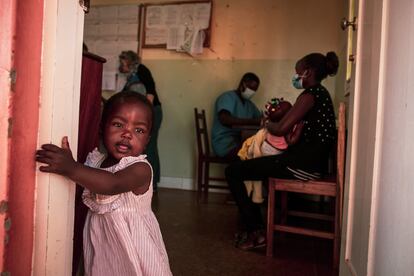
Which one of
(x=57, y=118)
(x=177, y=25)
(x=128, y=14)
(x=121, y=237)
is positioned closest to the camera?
(x=57, y=118)

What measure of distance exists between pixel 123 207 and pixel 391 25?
911 mm

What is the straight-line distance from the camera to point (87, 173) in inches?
30.0

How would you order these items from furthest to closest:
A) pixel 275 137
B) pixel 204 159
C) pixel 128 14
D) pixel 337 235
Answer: pixel 128 14 → pixel 204 159 → pixel 275 137 → pixel 337 235

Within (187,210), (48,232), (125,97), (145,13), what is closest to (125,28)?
(145,13)

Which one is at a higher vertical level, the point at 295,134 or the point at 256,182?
the point at 295,134

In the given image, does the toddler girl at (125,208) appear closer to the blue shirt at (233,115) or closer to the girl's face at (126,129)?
the girl's face at (126,129)

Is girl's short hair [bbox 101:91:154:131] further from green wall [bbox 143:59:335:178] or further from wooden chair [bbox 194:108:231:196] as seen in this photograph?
green wall [bbox 143:59:335:178]

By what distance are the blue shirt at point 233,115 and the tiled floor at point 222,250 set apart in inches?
29.5

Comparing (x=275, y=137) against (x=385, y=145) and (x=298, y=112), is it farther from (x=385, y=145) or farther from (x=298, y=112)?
(x=385, y=145)

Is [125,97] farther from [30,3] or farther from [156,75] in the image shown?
[156,75]

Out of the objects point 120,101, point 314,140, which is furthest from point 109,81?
point 120,101

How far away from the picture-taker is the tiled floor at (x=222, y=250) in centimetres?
177

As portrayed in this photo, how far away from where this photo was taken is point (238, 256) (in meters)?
1.96

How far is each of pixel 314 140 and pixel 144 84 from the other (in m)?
2.01
